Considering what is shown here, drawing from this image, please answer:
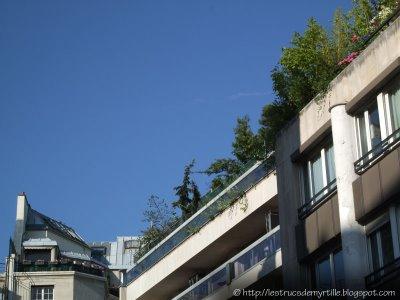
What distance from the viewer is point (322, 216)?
21.4 m

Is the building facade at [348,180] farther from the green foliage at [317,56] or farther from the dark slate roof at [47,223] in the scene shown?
the dark slate roof at [47,223]

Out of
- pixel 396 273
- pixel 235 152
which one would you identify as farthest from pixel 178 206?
pixel 396 273

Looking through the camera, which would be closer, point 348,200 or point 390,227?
point 390,227

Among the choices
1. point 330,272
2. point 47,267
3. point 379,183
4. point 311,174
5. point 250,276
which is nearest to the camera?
point 379,183

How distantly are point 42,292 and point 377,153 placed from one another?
3622cm

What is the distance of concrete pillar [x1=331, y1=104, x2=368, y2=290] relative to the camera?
19.5m

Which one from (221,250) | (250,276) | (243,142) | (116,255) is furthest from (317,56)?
Result: (116,255)

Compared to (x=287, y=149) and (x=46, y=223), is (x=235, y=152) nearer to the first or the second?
(x=287, y=149)

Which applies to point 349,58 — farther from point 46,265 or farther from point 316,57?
point 46,265

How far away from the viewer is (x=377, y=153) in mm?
19531

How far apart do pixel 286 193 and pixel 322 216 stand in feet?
7.36

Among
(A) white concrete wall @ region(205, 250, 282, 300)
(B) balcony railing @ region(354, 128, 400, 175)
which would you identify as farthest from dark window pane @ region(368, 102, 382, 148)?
(A) white concrete wall @ region(205, 250, 282, 300)

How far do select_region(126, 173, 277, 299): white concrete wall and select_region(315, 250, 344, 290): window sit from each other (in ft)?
24.4

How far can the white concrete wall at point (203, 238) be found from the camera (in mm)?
29750
